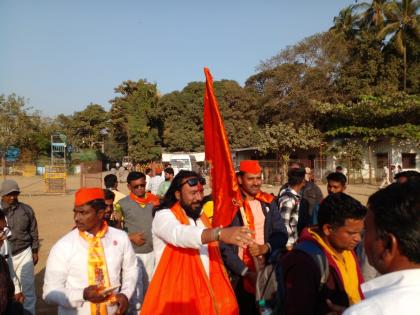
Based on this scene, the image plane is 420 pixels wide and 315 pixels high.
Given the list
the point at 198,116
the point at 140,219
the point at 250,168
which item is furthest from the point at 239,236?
the point at 198,116

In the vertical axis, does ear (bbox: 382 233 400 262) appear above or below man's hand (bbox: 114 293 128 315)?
above

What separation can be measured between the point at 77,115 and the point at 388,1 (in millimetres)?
39947

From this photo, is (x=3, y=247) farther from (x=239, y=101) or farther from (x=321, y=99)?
(x=239, y=101)

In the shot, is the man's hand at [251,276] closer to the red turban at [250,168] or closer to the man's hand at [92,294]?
the red turban at [250,168]

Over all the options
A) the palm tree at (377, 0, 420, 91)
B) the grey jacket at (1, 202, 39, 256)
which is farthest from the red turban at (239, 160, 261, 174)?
the palm tree at (377, 0, 420, 91)

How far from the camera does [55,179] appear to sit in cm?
2312

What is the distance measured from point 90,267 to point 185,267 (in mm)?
685

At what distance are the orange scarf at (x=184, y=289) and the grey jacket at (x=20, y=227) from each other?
302 cm

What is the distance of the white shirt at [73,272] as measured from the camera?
102 inches

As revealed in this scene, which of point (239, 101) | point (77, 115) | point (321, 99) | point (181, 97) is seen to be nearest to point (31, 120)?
point (77, 115)

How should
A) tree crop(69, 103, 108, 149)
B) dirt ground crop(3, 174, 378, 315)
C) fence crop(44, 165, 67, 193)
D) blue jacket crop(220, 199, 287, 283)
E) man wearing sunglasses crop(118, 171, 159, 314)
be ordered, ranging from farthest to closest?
tree crop(69, 103, 108, 149) < fence crop(44, 165, 67, 193) < dirt ground crop(3, 174, 378, 315) < man wearing sunglasses crop(118, 171, 159, 314) < blue jacket crop(220, 199, 287, 283)

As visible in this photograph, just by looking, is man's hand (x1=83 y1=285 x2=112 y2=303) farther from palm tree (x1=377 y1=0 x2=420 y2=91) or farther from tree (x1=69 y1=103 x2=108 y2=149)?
tree (x1=69 y1=103 x2=108 y2=149)

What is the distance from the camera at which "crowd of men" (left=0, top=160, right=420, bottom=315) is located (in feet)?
3.91

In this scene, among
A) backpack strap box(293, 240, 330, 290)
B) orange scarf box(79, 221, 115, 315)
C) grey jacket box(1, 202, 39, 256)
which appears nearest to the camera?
backpack strap box(293, 240, 330, 290)
